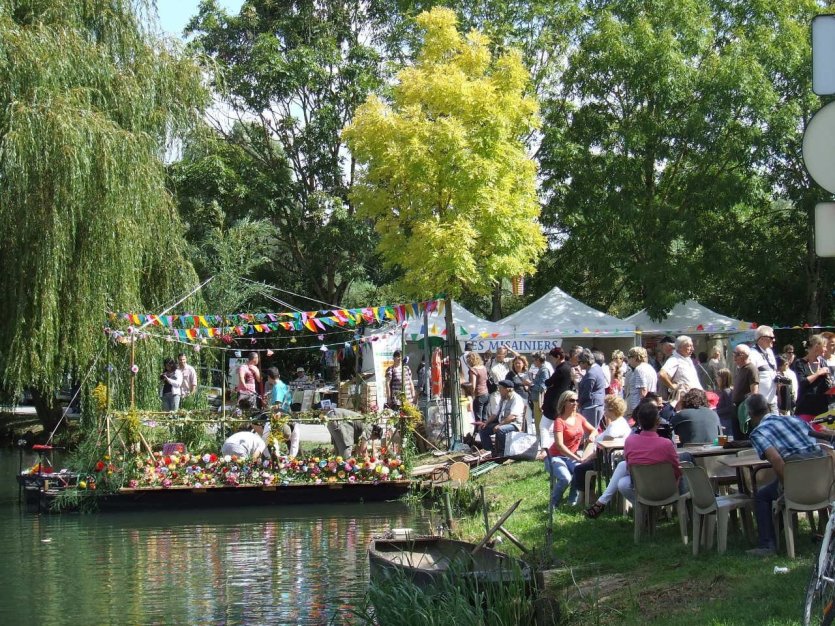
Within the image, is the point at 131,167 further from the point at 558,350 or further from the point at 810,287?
the point at 810,287

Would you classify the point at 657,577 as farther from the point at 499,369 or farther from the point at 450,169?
the point at 450,169

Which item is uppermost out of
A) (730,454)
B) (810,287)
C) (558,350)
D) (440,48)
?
(440,48)

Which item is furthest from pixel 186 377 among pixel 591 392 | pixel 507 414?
pixel 591 392

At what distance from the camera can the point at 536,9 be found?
111 feet

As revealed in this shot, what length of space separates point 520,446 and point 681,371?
3.77 metres

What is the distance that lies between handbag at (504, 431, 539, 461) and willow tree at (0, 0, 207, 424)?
774cm

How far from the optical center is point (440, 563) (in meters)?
9.90

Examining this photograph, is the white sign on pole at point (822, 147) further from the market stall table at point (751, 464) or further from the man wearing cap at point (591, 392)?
the man wearing cap at point (591, 392)

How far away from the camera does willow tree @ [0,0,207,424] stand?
752 inches

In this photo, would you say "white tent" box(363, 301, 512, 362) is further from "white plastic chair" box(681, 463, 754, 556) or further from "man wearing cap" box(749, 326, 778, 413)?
"white plastic chair" box(681, 463, 754, 556)

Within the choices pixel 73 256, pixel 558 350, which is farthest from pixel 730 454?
pixel 73 256

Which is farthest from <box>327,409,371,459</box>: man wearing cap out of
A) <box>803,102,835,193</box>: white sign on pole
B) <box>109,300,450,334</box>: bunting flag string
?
<box>803,102,835,193</box>: white sign on pole

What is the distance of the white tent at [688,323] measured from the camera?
25969 millimetres

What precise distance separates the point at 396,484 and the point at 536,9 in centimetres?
2099
